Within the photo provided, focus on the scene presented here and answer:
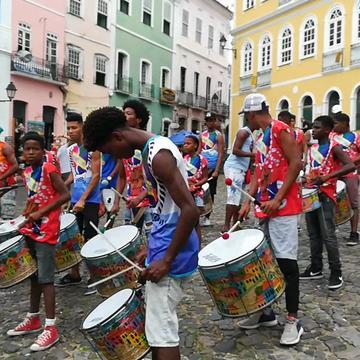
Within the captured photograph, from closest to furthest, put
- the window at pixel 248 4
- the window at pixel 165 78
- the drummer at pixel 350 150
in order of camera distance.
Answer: the drummer at pixel 350 150 < the window at pixel 248 4 < the window at pixel 165 78

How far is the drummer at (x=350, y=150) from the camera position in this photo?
6859 millimetres

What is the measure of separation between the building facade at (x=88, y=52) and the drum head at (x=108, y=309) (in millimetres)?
21737

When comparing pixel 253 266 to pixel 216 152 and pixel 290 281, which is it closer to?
pixel 290 281

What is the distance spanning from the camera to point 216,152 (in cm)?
839

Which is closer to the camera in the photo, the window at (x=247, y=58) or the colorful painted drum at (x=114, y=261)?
the colorful painted drum at (x=114, y=261)

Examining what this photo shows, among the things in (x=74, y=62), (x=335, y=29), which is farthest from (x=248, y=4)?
(x=74, y=62)

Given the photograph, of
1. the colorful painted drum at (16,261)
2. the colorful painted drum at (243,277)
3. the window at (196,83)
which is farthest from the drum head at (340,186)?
the window at (196,83)

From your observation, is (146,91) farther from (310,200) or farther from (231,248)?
(231,248)

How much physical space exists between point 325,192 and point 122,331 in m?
3.10

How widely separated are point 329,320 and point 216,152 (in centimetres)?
443

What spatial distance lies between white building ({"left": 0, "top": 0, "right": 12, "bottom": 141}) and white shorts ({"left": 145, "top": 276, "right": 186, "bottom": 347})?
767 inches

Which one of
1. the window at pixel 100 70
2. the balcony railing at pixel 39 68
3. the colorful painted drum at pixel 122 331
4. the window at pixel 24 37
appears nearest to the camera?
the colorful painted drum at pixel 122 331

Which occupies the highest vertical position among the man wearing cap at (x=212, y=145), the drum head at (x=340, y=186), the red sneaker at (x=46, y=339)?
the man wearing cap at (x=212, y=145)

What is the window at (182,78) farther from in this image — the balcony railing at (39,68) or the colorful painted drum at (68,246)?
the colorful painted drum at (68,246)
